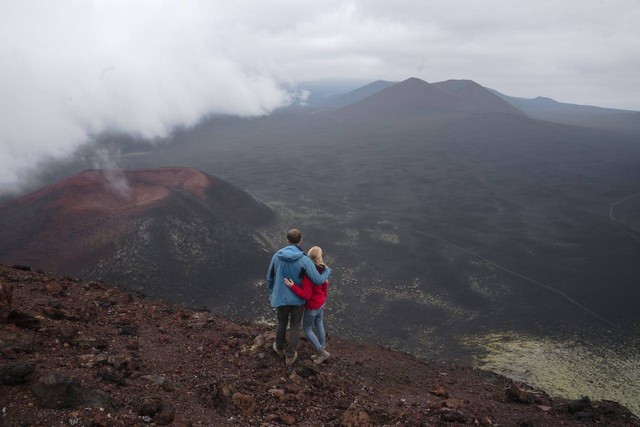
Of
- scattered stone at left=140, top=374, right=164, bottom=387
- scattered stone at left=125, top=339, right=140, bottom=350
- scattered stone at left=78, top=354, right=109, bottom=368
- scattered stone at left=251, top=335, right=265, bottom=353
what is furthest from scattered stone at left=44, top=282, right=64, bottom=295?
scattered stone at left=251, top=335, right=265, bottom=353

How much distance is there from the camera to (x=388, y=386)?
7168 mm

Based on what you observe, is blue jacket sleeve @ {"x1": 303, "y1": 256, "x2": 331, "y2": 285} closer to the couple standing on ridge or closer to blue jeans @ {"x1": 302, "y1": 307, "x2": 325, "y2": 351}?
the couple standing on ridge

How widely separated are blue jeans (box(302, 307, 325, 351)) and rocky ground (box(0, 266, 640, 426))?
1.06 ft

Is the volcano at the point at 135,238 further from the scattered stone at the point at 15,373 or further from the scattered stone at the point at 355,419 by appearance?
the scattered stone at the point at 15,373

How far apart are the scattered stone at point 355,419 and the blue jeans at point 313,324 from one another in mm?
1219

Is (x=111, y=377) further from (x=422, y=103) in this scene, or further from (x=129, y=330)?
(x=422, y=103)

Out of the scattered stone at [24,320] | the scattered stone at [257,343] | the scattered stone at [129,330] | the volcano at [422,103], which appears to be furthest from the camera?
the volcano at [422,103]

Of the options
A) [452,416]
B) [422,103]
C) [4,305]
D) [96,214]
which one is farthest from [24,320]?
[422,103]

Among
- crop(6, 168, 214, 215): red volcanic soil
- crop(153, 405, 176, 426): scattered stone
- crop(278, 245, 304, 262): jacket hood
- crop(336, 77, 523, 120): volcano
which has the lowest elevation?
crop(6, 168, 214, 215): red volcanic soil

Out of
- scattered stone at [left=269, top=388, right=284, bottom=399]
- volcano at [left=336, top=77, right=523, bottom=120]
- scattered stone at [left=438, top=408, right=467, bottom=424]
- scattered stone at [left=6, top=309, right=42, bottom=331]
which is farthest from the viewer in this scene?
volcano at [left=336, top=77, right=523, bottom=120]

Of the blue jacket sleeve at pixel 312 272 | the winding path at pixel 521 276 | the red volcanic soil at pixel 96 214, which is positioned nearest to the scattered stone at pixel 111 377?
the blue jacket sleeve at pixel 312 272

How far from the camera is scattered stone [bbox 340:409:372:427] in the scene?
5.16 m

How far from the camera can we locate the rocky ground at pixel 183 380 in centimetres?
433

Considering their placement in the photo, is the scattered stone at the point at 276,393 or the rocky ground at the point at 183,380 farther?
the scattered stone at the point at 276,393
